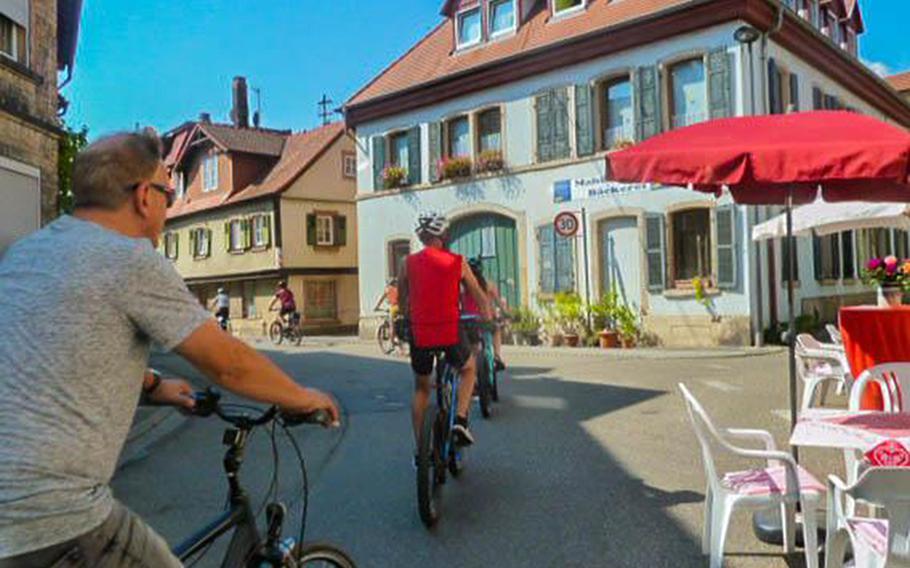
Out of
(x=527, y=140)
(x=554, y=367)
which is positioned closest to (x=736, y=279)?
(x=554, y=367)

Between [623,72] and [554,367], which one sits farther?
[623,72]

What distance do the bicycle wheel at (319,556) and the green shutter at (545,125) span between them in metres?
18.3

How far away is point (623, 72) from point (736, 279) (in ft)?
18.6

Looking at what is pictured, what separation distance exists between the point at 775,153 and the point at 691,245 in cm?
1448

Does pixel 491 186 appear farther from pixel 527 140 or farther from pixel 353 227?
pixel 353 227

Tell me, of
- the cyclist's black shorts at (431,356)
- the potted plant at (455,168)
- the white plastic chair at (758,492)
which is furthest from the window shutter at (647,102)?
the white plastic chair at (758,492)

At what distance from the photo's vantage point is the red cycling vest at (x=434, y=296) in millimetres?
5234

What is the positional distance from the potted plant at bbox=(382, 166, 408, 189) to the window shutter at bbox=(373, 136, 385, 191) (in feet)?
0.94

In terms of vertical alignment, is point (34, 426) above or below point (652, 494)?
above

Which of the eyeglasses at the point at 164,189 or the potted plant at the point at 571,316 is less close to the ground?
the eyeglasses at the point at 164,189

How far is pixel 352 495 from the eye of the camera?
5.69 metres

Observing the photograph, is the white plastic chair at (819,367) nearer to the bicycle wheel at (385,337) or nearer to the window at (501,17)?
the bicycle wheel at (385,337)

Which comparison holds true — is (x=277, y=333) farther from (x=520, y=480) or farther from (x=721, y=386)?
(x=520, y=480)

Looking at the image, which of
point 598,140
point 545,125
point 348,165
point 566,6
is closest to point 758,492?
point 598,140
